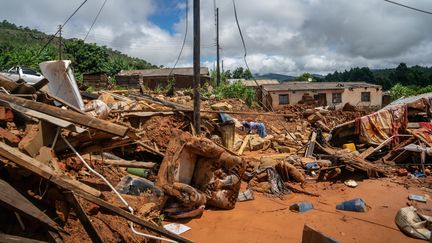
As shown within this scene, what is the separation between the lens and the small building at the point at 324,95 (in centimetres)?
3297

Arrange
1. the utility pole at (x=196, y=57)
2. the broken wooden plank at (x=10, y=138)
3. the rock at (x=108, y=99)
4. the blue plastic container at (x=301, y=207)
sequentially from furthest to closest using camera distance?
the rock at (x=108, y=99) < the utility pole at (x=196, y=57) < the blue plastic container at (x=301, y=207) < the broken wooden plank at (x=10, y=138)

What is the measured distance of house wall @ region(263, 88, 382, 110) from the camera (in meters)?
33.0

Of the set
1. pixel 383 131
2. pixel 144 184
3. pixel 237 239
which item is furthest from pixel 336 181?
pixel 144 184

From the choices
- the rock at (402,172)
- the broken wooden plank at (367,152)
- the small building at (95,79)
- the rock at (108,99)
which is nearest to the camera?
the rock at (402,172)

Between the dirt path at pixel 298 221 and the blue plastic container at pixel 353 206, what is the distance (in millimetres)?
148

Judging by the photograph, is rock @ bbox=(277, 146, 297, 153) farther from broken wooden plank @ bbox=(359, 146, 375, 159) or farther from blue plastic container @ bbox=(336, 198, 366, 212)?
blue plastic container @ bbox=(336, 198, 366, 212)

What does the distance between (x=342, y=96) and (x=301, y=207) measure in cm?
2993

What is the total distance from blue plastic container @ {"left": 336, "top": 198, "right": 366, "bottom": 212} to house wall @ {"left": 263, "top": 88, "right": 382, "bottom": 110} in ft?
82.5

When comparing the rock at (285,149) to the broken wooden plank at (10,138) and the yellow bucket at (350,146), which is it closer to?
the yellow bucket at (350,146)

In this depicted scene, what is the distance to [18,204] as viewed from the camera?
2.98m

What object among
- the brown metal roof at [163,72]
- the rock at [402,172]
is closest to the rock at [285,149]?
the rock at [402,172]

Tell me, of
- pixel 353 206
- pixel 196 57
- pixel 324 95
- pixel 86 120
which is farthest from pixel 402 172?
pixel 324 95

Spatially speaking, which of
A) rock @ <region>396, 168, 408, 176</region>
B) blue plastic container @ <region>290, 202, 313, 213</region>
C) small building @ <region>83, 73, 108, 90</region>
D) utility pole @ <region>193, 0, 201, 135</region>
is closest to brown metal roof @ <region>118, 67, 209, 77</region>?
small building @ <region>83, 73, 108, 90</region>

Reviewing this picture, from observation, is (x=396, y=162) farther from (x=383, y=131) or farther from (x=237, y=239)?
(x=237, y=239)
